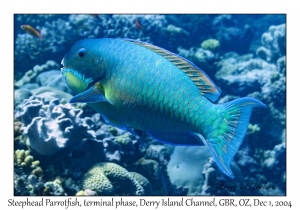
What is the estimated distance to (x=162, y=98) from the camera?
1939 mm

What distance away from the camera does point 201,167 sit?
5.58m

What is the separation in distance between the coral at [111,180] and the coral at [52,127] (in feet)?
1.71

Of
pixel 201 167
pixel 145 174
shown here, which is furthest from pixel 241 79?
pixel 145 174

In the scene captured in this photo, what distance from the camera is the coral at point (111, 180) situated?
3.80m

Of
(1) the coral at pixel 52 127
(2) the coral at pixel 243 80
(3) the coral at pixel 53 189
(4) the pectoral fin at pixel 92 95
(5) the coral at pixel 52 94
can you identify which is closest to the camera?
(4) the pectoral fin at pixel 92 95

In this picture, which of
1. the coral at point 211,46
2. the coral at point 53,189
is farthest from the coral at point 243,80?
the coral at point 53,189

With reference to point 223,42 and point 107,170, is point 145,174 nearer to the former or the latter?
point 107,170

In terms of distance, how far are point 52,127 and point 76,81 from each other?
6.69 ft

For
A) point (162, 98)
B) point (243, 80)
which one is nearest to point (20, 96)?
point (162, 98)

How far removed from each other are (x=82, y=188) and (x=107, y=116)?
1945 millimetres

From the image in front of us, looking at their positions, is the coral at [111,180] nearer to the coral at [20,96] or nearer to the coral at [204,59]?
the coral at [20,96]

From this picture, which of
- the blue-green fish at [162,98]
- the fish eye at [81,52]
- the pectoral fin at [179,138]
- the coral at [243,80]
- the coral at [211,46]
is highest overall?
the coral at [211,46]

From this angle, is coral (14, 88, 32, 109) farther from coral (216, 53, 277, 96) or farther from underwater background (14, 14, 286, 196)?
coral (216, 53, 277, 96)

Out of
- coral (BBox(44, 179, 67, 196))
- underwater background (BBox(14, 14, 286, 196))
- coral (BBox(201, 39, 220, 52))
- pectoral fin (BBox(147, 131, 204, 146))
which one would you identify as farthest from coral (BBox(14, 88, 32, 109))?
coral (BBox(201, 39, 220, 52))
